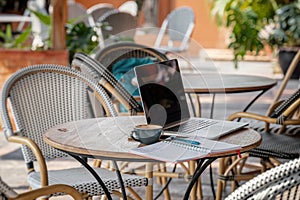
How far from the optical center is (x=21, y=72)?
2771 millimetres

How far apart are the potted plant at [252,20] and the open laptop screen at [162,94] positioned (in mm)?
5688

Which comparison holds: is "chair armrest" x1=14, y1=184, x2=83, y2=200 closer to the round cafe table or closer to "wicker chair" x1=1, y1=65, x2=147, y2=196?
the round cafe table

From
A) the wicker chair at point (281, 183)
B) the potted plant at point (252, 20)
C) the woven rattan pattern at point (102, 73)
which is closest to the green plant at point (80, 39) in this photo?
the woven rattan pattern at point (102, 73)

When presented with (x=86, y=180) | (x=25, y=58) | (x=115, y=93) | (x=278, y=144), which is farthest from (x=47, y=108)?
(x=25, y=58)

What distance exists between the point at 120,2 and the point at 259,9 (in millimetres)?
4498

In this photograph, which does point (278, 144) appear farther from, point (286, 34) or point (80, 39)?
point (286, 34)

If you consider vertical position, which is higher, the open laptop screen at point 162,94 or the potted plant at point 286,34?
the open laptop screen at point 162,94

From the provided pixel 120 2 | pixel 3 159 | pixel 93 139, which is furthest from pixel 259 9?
pixel 93 139

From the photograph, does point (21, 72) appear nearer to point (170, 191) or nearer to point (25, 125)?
point (25, 125)

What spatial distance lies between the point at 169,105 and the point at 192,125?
14 centimetres

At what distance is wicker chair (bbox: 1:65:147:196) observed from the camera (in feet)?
8.27

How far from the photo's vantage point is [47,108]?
285cm

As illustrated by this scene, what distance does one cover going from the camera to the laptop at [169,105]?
227 cm

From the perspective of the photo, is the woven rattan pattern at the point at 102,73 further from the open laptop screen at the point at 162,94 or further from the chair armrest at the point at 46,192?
the chair armrest at the point at 46,192
